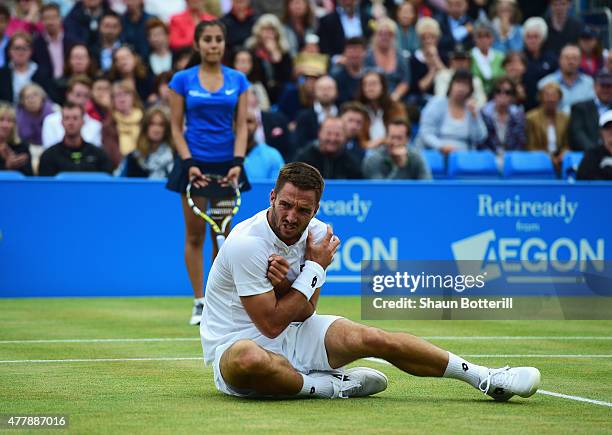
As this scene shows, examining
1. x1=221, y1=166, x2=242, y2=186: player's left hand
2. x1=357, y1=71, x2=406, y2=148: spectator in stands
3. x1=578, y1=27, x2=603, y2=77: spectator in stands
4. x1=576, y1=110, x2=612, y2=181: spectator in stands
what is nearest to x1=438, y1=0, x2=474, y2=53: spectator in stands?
x1=578, y1=27, x2=603, y2=77: spectator in stands

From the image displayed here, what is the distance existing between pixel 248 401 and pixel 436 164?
32.4 ft

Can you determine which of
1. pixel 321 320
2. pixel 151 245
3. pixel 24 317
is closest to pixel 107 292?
pixel 151 245

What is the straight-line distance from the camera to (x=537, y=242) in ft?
45.5

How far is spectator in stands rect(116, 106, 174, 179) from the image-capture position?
49.3 ft

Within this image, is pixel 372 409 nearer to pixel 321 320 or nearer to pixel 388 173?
pixel 321 320

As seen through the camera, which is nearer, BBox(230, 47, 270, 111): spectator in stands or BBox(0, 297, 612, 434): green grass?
BBox(0, 297, 612, 434): green grass

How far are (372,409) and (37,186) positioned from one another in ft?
25.5

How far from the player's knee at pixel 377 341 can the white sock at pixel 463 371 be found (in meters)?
0.34

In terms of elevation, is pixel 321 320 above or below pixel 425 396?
above

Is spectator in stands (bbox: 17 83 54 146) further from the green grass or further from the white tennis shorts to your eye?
the white tennis shorts

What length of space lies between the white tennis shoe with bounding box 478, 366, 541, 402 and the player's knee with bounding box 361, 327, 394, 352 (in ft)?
1.79

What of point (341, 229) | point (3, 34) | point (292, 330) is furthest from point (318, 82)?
point (292, 330)

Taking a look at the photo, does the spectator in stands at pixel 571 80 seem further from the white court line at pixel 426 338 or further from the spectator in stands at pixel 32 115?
the white court line at pixel 426 338

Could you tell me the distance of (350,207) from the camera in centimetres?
1391
